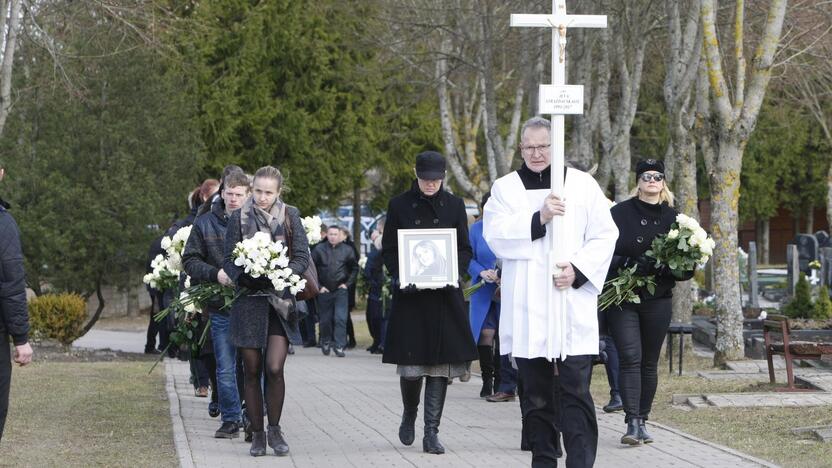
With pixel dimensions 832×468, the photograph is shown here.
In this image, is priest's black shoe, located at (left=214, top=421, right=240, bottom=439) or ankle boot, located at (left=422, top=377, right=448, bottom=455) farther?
priest's black shoe, located at (left=214, top=421, right=240, bottom=439)

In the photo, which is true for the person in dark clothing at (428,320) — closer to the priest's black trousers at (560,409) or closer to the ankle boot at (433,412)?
the ankle boot at (433,412)

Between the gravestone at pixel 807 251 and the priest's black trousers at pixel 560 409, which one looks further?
the gravestone at pixel 807 251

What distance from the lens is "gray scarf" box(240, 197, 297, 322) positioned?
9.66 meters

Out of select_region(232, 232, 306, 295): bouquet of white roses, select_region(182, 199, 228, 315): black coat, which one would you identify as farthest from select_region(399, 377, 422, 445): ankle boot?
select_region(182, 199, 228, 315): black coat

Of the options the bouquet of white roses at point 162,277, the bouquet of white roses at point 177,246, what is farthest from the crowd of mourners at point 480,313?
the bouquet of white roses at point 162,277

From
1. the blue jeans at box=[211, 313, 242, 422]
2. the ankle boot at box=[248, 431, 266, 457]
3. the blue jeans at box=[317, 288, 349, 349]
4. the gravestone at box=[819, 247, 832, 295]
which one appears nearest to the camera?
the ankle boot at box=[248, 431, 266, 457]

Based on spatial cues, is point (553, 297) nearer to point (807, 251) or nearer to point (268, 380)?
point (268, 380)

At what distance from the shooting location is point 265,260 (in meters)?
9.41

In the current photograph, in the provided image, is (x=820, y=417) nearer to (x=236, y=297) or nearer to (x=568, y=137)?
(x=236, y=297)

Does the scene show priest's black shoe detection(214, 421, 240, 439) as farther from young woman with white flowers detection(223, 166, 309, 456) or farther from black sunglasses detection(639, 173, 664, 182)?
black sunglasses detection(639, 173, 664, 182)

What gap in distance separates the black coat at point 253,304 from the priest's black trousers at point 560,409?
2.47 meters

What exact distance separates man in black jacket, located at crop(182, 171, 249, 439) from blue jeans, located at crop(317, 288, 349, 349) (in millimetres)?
10619

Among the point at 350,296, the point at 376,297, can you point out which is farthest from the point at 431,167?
the point at 350,296

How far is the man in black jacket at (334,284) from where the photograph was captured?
21.5 metres
